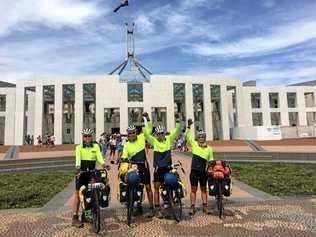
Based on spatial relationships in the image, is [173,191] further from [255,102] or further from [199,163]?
[255,102]

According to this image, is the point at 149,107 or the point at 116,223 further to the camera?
the point at 149,107

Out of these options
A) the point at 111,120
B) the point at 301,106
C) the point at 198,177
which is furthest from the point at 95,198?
the point at 301,106

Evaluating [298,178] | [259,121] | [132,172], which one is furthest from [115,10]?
[132,172]

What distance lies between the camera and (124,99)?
48594 millimetres

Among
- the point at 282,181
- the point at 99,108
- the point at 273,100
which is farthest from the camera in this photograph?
the point at 273,100

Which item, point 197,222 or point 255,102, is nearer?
point 197,222

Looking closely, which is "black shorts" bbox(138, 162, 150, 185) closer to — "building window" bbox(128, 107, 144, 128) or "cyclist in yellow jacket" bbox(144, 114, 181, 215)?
"cyclist in yellow jacket" bbox(144, 114, 181, 215)

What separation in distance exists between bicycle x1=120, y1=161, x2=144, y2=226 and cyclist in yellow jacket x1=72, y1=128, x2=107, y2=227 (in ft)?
1.64

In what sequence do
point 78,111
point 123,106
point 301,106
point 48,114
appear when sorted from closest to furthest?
point 78,111 → point 123,106 → point 48,114 → point 301,106

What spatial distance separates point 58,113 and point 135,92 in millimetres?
11987

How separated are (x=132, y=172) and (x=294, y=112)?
64.8 metres

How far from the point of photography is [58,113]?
4847 centimetres

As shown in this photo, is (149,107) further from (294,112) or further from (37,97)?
(294,112)

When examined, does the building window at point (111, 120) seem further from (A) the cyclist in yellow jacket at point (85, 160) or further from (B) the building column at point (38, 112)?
(A) the cyclist in yellow jacket at point (85, 160)
